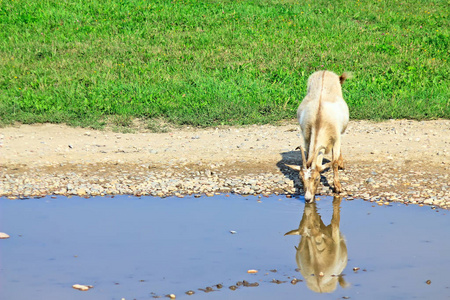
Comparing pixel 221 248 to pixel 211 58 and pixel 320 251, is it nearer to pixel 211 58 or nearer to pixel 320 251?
pixel 320 251

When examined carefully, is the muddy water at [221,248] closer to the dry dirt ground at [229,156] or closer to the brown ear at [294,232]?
the brown ear at [294,232]

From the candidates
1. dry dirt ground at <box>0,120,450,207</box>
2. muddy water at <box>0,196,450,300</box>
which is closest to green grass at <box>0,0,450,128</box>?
dry dirt ground at <box>0,120,450,207</box>

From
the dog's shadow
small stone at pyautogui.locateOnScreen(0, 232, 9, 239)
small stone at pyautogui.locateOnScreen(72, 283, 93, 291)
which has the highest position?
small stone at pyautogui.locateOnScreen(72, 283, 93, 291)

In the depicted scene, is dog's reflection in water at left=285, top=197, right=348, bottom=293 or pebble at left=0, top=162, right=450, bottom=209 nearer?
dog's reflection in water at left=285, top=197, right=348, bottom=293

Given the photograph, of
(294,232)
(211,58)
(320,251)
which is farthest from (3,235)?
(211,58)

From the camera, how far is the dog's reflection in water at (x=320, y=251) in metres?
6.96

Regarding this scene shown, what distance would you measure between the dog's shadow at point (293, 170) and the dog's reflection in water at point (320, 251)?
64 centimetres

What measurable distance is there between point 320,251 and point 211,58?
928 cm

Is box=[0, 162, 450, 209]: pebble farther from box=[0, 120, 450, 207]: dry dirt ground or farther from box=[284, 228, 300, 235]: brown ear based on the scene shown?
box=[284, 228, 300, 235]: brown ear

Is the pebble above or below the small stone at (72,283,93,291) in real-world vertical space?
below

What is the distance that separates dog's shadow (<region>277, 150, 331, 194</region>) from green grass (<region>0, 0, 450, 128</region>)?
2376 millimetres

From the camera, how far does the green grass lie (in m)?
13.7

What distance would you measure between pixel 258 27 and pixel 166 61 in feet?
12.1

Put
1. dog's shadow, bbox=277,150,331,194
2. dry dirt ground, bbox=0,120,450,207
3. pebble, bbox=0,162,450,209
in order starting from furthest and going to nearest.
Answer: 1. dog's shadow, bbox=277,150,331,194
2. dry dirt ground, bbox=0,120,450,207
3. pebble, bbox=0,162,450,209
